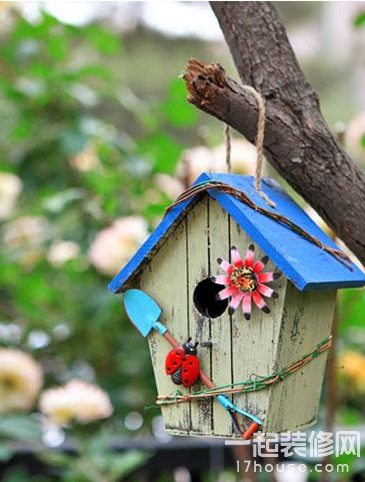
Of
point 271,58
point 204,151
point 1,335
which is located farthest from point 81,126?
point 271,58

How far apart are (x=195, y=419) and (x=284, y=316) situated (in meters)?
0.16

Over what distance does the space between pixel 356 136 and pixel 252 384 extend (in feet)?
2.97

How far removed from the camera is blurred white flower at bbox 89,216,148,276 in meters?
1.45

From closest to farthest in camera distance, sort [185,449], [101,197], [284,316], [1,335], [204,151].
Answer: [284,316] < [204,151] < [101,197] < [185,449] < [1,335]

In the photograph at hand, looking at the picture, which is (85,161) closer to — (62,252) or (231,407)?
(62,252)

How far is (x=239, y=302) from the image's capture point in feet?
2.86

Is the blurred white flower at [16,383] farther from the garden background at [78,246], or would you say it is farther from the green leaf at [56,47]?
the green leaf at [56,47]

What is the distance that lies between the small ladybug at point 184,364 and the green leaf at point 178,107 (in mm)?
902

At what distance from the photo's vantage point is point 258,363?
87 cm

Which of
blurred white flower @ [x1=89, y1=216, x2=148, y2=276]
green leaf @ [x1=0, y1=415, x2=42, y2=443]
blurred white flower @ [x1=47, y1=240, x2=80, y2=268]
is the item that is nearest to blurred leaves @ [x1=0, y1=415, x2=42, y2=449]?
green leaf @ [x1=0, y1=415, x2=42, y2=443]

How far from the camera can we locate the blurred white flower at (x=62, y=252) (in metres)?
1.79

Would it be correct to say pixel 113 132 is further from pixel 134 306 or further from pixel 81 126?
pixel 134 306

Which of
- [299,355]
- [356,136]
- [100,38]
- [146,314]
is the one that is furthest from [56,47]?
[299,355]

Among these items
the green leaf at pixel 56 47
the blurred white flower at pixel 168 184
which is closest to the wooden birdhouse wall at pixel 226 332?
the blurred white flower at pixel 168 184
